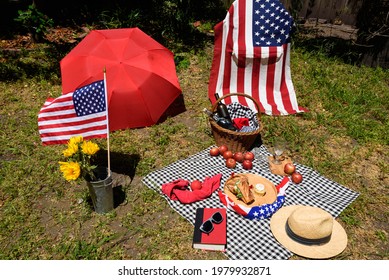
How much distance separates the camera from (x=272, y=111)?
624 cm

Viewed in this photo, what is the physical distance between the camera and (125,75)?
200 inches

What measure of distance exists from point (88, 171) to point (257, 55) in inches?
156

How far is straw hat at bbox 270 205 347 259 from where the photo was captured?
3513 millimetres

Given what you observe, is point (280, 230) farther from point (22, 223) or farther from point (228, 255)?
point (22, 223)

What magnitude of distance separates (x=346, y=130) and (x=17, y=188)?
5.47 m

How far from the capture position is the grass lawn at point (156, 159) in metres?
3.89

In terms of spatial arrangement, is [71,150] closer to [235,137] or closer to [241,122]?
[235,137]

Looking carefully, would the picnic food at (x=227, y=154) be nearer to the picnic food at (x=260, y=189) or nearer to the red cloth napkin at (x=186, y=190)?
the red cloth napkin at (x=186, y=190)

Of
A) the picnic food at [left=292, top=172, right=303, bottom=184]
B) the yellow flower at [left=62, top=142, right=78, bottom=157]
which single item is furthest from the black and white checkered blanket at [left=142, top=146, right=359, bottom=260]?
the yellow flower at [left=62, top=142, right=78, bottom=157]

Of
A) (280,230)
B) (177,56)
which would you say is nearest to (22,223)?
(280,230)

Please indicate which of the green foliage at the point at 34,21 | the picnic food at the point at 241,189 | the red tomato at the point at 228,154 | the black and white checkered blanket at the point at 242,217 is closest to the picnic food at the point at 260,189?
the picnic food at the point at 241,189

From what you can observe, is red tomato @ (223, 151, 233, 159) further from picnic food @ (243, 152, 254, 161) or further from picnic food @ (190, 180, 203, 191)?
picnic food @ (190, 180, 203, 191)
